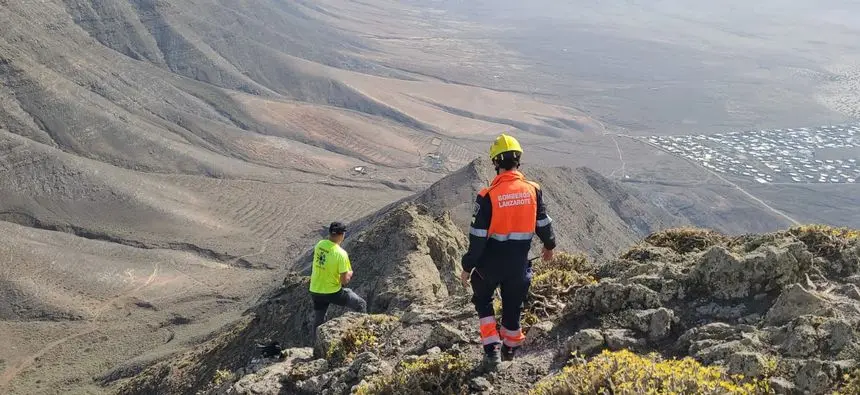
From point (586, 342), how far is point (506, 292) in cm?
75

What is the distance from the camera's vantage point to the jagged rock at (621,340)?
17.6 ft

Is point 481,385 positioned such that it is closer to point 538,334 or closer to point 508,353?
point 508,353

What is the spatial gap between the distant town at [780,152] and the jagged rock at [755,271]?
57.1m

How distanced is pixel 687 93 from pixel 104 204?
8160 cm

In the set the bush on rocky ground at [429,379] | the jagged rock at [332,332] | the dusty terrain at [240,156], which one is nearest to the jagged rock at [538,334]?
the bush on rocky ground at [429,379]

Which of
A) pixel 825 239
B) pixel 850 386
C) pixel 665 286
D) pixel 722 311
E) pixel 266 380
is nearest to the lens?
pixel 850 386

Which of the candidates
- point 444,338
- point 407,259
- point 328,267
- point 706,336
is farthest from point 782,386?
point 407,259

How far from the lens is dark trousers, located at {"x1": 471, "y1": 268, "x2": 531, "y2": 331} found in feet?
18.4

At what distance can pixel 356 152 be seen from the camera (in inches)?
2137

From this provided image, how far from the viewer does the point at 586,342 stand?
17.7 ft

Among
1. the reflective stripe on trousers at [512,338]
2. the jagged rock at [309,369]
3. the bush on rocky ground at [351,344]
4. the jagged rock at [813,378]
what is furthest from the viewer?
the bush on rocky ground at [351,344]

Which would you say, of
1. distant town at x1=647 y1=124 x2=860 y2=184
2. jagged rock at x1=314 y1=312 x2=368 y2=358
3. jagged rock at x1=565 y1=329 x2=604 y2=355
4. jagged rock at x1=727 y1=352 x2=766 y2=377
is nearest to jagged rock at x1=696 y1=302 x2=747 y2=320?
jagged rock at x1=565 y1=329 x2=604 y2=355

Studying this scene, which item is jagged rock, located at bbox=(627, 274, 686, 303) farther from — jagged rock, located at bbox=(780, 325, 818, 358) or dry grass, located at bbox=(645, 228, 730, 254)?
dry grass, located at bbox=(645, 228, 730, 254)

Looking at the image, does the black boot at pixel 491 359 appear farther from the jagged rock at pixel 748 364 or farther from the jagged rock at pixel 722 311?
the jagged rock at pixel 722 311
